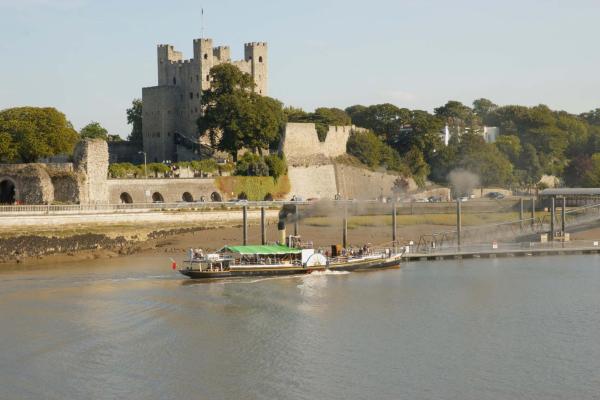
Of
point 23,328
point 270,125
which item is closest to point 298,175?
point 270,125

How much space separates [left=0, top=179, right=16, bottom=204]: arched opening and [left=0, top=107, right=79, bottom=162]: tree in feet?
7.92

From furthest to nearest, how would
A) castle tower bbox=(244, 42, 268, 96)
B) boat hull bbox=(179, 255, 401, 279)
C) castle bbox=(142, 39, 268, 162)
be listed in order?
castle tower bbox=(244, 42, 268, 96), castle bbox=(142, 39, 268, 162), boat hull bbox=(179, 255, 401, 279)

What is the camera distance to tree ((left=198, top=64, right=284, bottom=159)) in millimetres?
77188

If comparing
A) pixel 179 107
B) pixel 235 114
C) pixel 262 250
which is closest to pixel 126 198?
pixel 235 114

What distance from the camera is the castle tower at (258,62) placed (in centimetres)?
8869

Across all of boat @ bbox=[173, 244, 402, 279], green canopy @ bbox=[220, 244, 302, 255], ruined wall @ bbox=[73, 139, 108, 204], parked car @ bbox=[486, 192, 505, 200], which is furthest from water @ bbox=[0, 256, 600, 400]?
parked car @ bbox=[486, 192, 505, 200]

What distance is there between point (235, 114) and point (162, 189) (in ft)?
38.0

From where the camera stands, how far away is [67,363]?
28.1 meters

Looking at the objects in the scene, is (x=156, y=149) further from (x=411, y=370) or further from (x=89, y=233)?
(x=411, y=370)

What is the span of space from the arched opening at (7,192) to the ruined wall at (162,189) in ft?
20.0

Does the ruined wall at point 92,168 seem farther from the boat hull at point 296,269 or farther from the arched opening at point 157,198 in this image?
the boat hull at point 296,269

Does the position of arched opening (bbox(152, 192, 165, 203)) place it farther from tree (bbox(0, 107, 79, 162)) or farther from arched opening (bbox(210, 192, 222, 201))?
tree (bbox(0, 107, 79, 162))

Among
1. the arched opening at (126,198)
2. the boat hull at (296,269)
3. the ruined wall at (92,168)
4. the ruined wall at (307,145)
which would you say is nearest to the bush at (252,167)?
the ruined wall at (307,145)

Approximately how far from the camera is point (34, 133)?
6525 centimetres
